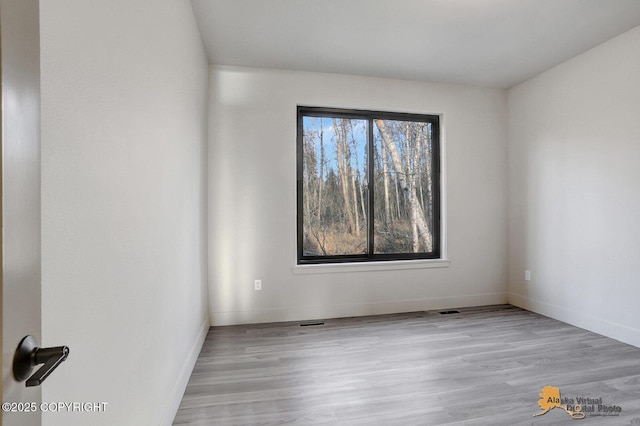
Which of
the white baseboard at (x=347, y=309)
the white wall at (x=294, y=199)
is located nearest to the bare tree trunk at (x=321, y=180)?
the white wall at (x=294, y=199)

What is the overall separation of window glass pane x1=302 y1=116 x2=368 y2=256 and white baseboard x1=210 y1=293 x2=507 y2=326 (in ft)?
2.04

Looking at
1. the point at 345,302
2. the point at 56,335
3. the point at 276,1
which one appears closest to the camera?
the point at 56,335

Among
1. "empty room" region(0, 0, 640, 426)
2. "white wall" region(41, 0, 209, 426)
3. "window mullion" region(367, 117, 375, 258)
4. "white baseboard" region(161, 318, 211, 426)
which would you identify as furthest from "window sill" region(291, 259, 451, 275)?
"white wall" region(41, 0, 209, 426)

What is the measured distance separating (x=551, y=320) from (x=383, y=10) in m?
3.49

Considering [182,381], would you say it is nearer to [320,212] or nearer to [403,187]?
[320,212]

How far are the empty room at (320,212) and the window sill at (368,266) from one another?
0.03 metres

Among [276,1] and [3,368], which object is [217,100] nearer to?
[276,1]

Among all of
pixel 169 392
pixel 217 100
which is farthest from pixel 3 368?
pixel 217 100

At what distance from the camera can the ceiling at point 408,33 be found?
2.43 m

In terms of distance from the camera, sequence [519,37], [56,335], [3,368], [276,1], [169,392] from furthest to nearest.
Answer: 1. [519,37]
2. [276,1]
3. [169,392]
4. [56,335]
5. [3,368]

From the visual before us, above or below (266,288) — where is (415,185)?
above

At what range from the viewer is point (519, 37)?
286 cm

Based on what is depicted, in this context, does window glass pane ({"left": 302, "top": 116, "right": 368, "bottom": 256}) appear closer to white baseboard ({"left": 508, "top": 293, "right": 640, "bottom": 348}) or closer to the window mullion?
the window mullion

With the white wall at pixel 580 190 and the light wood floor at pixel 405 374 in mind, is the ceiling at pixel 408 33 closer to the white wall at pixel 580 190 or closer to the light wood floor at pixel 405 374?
the white wall at pixel 580 190
